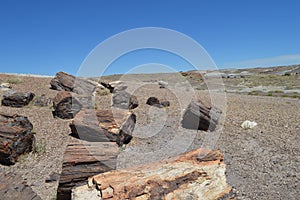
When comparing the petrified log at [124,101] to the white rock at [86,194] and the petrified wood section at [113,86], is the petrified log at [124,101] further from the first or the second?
the white rock at [86,194]

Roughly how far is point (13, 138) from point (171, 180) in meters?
4.59

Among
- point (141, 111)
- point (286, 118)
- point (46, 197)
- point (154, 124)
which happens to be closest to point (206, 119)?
point (154, 124)

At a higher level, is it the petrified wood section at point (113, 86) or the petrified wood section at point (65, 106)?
the petrified wood section at point (113, 86)

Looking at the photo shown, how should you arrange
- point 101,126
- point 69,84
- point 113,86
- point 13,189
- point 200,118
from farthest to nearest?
point 113,86
point 69,84
point 200,118
point 101,126
point 13,189

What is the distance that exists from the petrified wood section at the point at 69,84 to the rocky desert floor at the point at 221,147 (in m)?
4.56

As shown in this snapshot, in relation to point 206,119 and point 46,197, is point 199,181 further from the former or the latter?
point 206,119

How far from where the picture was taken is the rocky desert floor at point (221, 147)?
573 cm

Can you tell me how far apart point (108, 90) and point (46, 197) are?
519 inches

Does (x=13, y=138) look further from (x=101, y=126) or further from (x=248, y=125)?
(x=248, y=125)

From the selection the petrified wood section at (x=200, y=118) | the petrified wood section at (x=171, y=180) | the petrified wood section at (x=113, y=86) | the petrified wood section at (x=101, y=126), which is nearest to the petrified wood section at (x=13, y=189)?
the petrified wood section at (x=171, y=180)

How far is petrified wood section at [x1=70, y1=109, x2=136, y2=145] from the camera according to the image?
7.77 meters

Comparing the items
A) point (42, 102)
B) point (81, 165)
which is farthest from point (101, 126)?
point (42, 102)

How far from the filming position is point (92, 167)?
462 cm

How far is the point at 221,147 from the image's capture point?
839 cm
